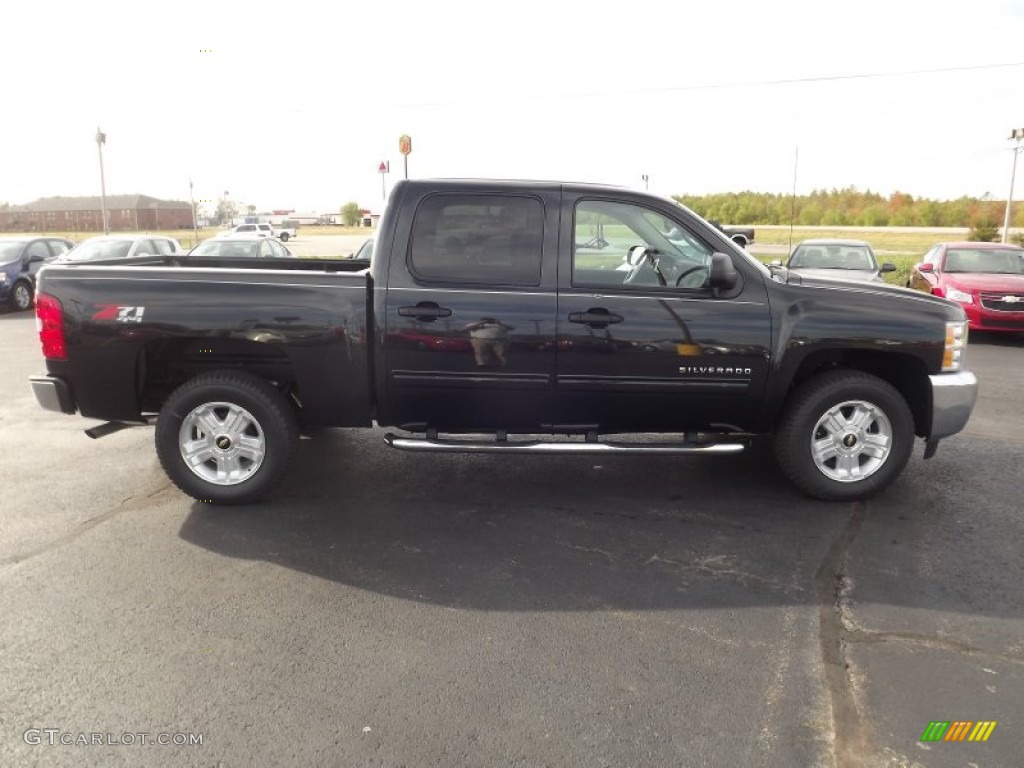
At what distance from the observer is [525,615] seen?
3.74 meters

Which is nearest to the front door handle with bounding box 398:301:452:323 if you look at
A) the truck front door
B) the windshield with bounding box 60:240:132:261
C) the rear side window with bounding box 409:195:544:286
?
the rear side window with bounding box 409:195:544:286

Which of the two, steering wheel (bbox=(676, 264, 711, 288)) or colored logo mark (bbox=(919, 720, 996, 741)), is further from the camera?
steering wheel (bbox=(676, 264, 711, 288))

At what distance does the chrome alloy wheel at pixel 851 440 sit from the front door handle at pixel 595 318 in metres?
1.48

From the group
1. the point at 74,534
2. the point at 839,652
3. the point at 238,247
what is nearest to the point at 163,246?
the point at 238,247

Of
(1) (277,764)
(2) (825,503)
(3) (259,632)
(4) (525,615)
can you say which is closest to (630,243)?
(2) (825,503)

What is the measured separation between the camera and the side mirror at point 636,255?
519 centimetres

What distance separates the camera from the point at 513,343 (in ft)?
16.0

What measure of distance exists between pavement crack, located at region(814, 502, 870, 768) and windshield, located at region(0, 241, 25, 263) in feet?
59.3

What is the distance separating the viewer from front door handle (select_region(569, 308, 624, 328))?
4.87m

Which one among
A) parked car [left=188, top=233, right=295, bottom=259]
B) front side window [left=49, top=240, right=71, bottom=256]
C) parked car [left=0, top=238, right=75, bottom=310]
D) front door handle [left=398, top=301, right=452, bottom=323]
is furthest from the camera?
front side window [left=49, top=240, right=71, bottom=256]

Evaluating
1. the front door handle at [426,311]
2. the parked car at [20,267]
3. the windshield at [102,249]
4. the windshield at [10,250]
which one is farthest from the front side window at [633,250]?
the windshield at [10,250]

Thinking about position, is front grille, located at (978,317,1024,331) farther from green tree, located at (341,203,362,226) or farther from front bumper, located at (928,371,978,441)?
green tree, located at (341,203,362,226)

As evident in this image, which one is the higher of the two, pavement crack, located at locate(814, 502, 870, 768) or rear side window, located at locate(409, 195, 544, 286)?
rear side window, located at locate(409, 195, 544, 286)

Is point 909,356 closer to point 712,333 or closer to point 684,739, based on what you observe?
point 712,333
